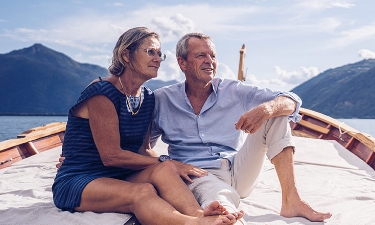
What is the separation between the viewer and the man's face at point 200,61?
2702 millimetres

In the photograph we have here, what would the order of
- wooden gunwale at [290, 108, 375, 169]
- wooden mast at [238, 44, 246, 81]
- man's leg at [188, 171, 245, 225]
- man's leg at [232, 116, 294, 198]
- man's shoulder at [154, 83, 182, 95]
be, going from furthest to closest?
wooden mast at [238, 44, 246, 81] < wooden gunwale at [290, 108, 375, 169] < man's shoulder at [154, 83, 182, 95] < man's leg at [232, 116, 294, 198] < man's leg at [188, 171, 245, 225]

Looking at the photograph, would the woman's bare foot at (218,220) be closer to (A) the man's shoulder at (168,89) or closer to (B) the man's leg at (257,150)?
(B) the man's leg at (257,150)

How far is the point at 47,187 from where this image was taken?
309 cm

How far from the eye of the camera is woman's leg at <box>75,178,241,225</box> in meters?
1.74

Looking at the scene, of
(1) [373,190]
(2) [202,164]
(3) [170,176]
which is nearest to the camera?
(3) [170,176]

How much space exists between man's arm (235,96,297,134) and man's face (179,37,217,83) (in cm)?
55

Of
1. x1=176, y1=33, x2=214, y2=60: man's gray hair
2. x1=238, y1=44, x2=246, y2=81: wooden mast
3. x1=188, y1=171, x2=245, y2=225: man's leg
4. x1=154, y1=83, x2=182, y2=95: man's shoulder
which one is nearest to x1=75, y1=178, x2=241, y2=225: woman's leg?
x1=188, y1=171, x2=245, y2=225: man's leg

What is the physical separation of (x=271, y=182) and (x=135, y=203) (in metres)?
1.71

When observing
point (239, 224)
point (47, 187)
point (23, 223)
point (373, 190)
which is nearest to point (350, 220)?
point (239, 224)

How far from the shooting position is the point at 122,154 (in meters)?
2.15

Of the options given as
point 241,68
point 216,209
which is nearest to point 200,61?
point 216,209

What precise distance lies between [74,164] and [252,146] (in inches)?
41.5

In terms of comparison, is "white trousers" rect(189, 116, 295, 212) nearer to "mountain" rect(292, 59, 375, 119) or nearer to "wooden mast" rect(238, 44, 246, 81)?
"wooden mast" rect(238, 44, 246, 81)

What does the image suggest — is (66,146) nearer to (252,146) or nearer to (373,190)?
(252,146)
